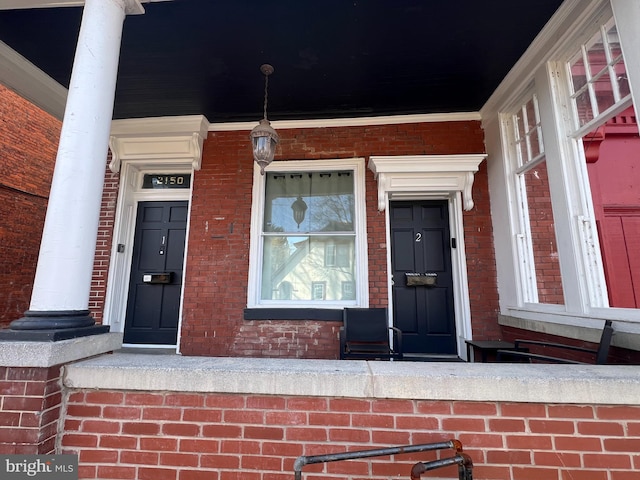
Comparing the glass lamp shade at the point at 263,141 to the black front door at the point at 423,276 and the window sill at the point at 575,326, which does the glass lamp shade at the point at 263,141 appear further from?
the window sill at the point at 575,326

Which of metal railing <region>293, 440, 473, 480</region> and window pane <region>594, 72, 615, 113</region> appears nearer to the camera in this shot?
metal railing <region>293, 440, 473, 480</region>

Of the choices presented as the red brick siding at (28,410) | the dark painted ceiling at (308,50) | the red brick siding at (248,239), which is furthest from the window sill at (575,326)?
the red brick siding at (28,410)

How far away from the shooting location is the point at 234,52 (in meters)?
2.93

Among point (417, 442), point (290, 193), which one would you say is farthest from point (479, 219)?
point (417, 442)

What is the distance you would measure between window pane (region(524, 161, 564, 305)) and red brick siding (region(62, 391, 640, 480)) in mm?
1698

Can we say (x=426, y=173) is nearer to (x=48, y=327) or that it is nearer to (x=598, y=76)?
(x=598, y=76)

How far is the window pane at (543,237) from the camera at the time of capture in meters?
2.80

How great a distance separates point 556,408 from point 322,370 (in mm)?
1000

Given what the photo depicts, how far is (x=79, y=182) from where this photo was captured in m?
1.77

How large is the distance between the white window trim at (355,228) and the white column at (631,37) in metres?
2.36

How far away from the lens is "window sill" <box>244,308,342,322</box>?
3559mm

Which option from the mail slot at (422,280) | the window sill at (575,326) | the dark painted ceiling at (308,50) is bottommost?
the window sill at (575,326)

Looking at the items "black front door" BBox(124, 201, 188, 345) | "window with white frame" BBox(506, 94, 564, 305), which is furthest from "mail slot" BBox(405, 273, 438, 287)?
"black front door" BBox(124, 201, 188, 345)

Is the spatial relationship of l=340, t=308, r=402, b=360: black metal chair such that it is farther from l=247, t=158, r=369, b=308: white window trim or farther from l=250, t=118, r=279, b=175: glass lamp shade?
l=250, t=118, r=279, b=175: glass lamp shade
